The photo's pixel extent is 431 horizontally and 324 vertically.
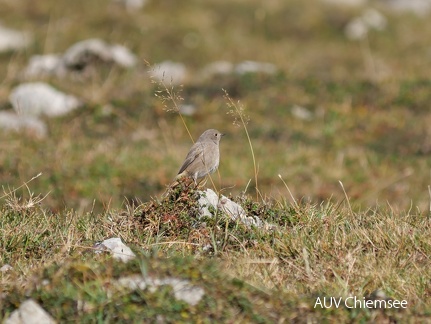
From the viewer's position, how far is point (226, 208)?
6254 millimetres

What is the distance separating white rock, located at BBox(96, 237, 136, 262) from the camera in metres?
5.17

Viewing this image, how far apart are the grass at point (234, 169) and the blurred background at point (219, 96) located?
5 centimetres

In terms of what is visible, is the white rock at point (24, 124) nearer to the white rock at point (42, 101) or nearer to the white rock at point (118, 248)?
the white rock at point (42, 101)

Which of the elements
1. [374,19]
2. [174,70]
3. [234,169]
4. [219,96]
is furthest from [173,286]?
[374,19]

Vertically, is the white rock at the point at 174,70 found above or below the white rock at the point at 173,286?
below

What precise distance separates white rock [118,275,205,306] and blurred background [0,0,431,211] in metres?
2.88

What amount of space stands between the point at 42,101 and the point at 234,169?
181 inches

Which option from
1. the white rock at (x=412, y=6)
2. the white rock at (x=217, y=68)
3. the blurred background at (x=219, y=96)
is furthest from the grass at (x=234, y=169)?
the white rock at (x=412, y=6)

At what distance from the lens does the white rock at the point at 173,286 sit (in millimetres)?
4641

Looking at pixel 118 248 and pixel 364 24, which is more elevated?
pixel 118 248

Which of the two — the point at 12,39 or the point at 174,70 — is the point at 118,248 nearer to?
the point at 174,70

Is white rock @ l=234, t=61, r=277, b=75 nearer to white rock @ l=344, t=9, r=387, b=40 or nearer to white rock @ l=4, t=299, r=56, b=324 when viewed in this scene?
white rock @ l=344, t=9, r=387, b=40

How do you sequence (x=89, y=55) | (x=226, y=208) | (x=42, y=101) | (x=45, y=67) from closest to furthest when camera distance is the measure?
(x=226, y=208) < (x=42, y=101) < (x=89, y=55) < (x=45, y=67)

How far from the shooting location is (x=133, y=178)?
12.2 m
